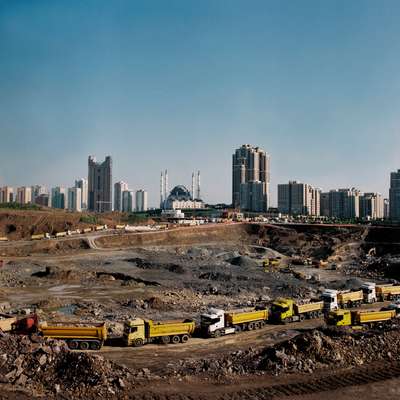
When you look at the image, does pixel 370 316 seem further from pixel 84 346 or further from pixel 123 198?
pixel 123 198

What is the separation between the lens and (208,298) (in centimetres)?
3253

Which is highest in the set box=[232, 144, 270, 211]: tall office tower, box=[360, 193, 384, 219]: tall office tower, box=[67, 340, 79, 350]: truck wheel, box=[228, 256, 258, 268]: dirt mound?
box=[232, 144, 270, 211]: tall office tower

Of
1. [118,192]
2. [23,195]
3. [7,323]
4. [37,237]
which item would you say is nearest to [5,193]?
[23,195]

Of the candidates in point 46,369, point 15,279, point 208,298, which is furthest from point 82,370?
point 15,279

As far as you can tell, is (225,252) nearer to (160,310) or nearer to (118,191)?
(160,310)

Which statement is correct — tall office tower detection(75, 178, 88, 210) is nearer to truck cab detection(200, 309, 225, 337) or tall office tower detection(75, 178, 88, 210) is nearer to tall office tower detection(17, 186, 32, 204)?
tall office tower detection(17, 186, 32, 204)

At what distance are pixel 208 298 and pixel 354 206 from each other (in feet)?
363

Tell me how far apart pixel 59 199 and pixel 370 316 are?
167206 millimetres

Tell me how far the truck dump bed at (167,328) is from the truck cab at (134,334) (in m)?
0.29

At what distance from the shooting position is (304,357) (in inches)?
658

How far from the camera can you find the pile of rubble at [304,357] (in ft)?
52.8

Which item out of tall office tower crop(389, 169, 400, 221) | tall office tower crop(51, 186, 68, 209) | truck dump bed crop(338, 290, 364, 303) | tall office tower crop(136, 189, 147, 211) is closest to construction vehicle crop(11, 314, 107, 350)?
truck dump bed crop(338, 290, 364, 303)

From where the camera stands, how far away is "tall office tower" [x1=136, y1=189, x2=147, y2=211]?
194m

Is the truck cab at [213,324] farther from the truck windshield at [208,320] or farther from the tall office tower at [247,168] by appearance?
the tall office tower at [247,168]
